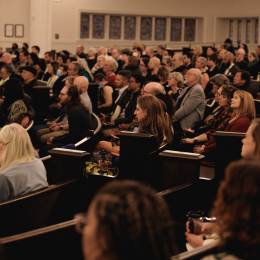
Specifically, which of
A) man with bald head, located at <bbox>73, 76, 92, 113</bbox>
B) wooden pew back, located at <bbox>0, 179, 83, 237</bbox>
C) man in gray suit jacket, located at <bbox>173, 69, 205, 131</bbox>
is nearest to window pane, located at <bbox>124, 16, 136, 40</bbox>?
man with bald head, located at <bbox>73, 76, 92, 113</bbox>

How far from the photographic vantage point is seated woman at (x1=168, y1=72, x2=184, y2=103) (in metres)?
6.61

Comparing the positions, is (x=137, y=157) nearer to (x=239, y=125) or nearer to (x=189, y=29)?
(x=239, y=125)

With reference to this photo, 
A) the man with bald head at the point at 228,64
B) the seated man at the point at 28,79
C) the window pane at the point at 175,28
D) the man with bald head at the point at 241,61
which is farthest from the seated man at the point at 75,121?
the window pane at the point at 175,28

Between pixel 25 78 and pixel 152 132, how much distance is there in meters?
4.09

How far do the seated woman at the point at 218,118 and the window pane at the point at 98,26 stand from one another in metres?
14.0

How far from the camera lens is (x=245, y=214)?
57.2 inches

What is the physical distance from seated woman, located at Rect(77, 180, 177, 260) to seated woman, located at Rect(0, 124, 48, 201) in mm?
1823

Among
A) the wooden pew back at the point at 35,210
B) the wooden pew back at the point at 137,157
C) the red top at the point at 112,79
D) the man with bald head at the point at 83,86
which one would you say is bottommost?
the wooden pew back at the point at 35,210

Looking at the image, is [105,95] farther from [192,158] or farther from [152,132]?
[192,158]

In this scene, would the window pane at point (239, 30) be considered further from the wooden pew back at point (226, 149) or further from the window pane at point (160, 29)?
the wooden pew back at point (226, 149)

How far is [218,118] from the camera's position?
17.1 feet

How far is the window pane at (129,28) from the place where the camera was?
63.9ft

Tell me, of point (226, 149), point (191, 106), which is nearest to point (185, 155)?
point (226, 149)

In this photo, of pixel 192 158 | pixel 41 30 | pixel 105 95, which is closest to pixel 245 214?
pixel 192 158
